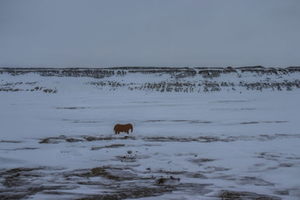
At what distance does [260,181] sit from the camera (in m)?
4.23

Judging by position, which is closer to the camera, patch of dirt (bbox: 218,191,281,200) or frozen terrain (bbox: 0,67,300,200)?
patch of dirt (bbox: 218,191,281,200)

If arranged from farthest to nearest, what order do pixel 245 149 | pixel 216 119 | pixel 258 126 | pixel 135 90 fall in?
pixel 135 90
pixel 216 119
pixel 258 126
pixel 245 149

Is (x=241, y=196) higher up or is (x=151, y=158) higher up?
(x=151, y=158)

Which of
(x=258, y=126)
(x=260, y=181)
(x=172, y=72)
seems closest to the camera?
(x=260, y=181)

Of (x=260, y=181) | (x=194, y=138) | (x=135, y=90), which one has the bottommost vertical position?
(x=260, y=181)

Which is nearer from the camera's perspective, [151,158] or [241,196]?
[241,196]

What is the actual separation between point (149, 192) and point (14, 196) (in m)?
2.27

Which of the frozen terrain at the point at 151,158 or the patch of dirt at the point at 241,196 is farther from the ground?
the frozen terrain at the point at 151,158

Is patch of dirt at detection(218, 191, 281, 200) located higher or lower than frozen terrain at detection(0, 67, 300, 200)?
lower

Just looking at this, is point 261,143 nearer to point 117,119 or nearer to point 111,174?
point 111,174

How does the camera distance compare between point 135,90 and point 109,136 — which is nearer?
point 109,136

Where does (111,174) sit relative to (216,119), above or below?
below

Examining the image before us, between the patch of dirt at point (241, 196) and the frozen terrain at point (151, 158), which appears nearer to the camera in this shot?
the patch of dirt at point (241, 196)

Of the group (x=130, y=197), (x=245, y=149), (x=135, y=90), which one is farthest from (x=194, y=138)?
(x=135, y=90)
